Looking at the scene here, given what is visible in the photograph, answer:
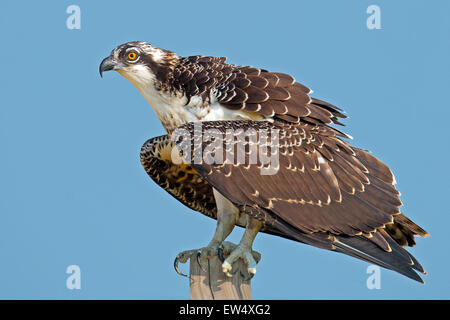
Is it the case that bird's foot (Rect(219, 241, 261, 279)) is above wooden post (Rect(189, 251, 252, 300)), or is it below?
above

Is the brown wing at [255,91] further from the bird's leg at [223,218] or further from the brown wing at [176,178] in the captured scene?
the bird's leg at [223,218]

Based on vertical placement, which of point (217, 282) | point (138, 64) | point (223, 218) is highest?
point (138, 64)

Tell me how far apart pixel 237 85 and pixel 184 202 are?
1.86m

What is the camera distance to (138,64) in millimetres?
8977

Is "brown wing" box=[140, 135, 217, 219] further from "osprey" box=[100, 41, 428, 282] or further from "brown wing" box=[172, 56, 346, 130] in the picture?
"brown wing" box=[172, 56, 346, 130]

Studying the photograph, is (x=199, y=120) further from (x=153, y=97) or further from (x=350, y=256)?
(x=350, y=256)

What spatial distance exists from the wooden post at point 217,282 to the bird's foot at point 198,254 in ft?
0.22

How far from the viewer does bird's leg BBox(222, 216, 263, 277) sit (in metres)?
7.98

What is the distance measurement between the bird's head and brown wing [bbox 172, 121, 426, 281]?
0.97m

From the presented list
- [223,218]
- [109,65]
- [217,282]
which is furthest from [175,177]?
[217,282]

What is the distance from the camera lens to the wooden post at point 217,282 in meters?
7.88

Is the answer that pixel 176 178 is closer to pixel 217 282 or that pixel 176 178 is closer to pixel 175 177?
pixel 175 177

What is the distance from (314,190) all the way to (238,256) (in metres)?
1.03

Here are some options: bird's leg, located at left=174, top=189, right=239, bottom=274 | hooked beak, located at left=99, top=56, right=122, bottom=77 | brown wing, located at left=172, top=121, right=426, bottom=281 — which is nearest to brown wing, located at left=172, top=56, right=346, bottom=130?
brown wing, located at left=172, top=121, right=426, bottom=281
